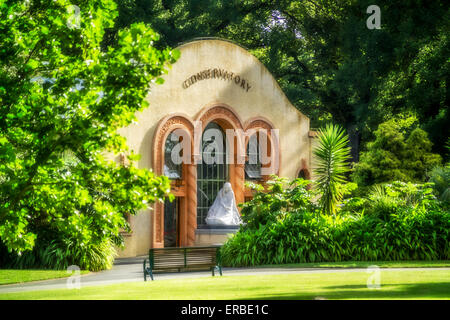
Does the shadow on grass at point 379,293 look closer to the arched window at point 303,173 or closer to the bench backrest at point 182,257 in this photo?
the bench backrest at point 182,257

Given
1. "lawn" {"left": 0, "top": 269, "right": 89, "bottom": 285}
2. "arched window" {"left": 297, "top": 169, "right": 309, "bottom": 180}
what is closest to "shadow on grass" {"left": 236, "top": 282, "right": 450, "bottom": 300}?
"lawn" {"left": 0, "top": 269, "right": 89, "bottom": 285}

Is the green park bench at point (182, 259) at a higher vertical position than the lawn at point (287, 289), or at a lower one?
higher

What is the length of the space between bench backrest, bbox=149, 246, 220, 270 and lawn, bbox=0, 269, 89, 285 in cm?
322

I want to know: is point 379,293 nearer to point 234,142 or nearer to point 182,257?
point 182,257

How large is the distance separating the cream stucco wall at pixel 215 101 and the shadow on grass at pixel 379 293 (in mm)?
14928

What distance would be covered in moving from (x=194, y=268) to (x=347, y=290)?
5.61 metres

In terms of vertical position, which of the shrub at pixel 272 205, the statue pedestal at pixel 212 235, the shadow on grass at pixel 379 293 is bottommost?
the shadow on grass at pixel 379 293

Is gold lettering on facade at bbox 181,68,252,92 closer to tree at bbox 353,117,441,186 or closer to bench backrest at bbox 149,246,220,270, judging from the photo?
tree at bbox 353,117,441,186

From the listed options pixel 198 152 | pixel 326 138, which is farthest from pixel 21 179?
pixel 198 152

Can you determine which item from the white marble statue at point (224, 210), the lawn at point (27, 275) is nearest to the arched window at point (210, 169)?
the white marble statue at point (224, 210)

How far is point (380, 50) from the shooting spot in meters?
32.4

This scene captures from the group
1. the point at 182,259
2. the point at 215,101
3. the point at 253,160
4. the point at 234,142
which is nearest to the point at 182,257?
the point at 182,259

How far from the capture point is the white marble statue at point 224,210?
26.2 meters

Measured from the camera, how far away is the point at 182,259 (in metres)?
15.5
